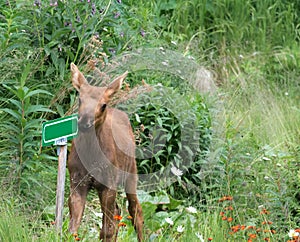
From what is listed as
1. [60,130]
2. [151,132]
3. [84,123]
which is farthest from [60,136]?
[151,132]

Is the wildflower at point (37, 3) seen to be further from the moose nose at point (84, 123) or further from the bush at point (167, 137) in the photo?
the moose nose at point (84, 123)

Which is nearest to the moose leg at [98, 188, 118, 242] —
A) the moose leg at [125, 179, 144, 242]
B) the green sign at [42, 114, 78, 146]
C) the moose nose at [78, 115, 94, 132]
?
the moose leg at [125, 179, 144, 242]

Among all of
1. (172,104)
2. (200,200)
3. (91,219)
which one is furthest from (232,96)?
(91,219)

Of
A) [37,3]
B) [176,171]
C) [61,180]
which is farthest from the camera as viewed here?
[37,3]

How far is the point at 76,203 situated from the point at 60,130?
700mm

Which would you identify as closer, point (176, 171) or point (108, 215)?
point (108, 215)

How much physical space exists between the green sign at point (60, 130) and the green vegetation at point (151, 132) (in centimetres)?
60

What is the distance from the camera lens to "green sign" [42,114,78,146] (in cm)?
516

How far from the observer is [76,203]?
5.67 metres

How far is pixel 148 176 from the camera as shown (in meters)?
7.51

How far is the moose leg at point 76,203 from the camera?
560 centimetres

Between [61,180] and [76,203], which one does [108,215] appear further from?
[61,180]

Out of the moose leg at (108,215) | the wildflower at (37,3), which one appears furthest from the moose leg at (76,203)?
the wildflower at (37,3)

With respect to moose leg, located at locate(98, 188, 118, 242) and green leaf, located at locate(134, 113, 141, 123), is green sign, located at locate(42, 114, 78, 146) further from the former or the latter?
green leaf, located at locate(134, 113, 141, 123)
